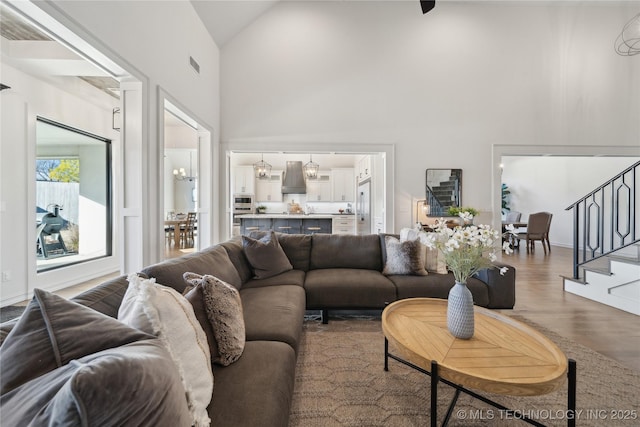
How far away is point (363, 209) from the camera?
7062 millimetres

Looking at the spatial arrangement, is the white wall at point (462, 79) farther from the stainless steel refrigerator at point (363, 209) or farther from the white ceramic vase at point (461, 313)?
the white ceramic vase at point (461, 313)

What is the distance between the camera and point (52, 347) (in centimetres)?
65

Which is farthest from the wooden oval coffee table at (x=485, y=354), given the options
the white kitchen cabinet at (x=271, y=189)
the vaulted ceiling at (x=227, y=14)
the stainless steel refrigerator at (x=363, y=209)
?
the white kitchen cabinet at (x=271, y=189)

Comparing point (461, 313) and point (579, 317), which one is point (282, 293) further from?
point (579, 317)

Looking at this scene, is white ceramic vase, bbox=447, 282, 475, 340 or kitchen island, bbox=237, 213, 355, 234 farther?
kitchen island, bbox=237, 213, 355, 234

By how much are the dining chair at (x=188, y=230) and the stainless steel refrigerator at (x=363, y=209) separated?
172 inches

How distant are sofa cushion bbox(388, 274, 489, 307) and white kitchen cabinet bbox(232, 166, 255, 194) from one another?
661 cm

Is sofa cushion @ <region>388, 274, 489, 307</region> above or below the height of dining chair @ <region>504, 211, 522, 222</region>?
below

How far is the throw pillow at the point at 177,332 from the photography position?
33.1 inches

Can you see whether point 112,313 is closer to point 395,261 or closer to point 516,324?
point 516,324

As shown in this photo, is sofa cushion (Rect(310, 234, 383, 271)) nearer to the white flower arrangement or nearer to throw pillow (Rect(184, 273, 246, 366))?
the white flower arrangement

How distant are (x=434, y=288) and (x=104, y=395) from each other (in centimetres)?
264

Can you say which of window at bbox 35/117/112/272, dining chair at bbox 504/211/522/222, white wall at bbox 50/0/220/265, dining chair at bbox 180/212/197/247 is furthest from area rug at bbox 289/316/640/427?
dining chair at bbox 504/211/522/222

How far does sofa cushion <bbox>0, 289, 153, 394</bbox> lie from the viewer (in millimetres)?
619
